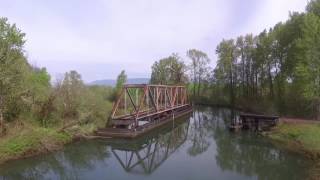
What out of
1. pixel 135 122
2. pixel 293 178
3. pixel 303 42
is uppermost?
pixel 303 42

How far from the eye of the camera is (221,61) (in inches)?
2672

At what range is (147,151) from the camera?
90.9 feet

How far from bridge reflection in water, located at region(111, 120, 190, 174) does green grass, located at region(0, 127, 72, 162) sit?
4855mm

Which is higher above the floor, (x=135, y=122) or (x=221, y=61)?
(x=221, y=61)

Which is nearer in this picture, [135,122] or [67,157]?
[67,157]

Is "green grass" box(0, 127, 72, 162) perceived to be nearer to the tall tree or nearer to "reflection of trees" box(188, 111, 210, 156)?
"reflection of trees" box(188, 111, 210, 156)

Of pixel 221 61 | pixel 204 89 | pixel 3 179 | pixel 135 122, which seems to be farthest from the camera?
pixel 204 89

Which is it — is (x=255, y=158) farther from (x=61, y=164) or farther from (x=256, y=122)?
(x=61, y=164)

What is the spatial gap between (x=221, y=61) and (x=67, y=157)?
4892 cm

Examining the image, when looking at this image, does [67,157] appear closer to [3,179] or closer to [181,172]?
[3,179]

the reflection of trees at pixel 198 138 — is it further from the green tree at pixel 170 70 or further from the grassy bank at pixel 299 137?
the green tree at pixel 170 70

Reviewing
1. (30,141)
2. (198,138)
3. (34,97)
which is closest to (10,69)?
(34,97)

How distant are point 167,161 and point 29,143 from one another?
32.8ft

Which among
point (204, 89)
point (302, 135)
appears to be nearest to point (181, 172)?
point (302, 135)
